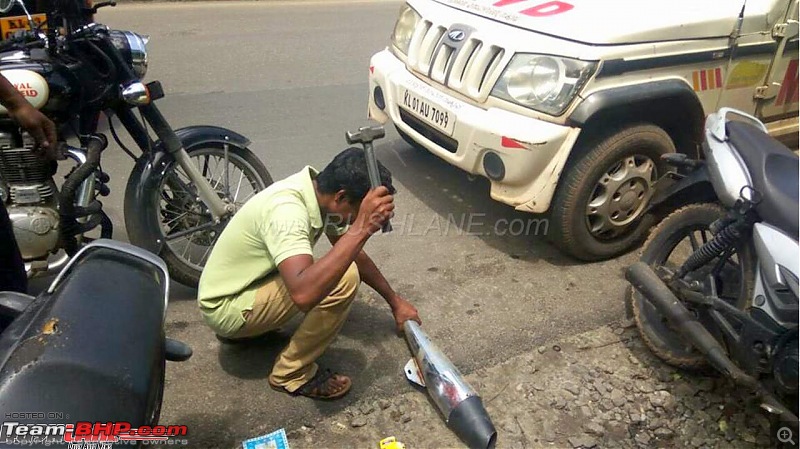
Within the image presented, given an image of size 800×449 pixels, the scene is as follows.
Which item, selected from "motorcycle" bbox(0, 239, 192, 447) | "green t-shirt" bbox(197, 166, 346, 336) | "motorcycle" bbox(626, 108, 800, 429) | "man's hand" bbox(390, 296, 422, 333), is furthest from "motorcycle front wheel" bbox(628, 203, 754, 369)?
"motorcycle" bbox(0, 239, 192, 447)

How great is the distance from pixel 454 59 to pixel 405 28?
674 millimetres

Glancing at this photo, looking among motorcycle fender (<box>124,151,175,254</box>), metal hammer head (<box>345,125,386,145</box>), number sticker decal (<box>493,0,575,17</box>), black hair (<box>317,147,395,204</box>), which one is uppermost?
number sticker decal (<box>493,0,575,17</box>)

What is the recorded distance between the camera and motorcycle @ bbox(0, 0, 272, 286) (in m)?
2.75

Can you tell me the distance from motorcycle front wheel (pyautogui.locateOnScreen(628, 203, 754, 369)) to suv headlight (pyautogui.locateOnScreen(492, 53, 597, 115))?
0.75 m

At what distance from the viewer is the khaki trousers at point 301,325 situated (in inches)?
99.3

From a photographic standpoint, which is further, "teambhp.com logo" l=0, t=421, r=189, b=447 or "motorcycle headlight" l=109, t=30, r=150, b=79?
"motorcycle headlight" l=109, t=30, r=150, b=79

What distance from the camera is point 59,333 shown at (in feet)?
4.04

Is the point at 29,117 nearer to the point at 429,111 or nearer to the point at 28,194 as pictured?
the point at 28,194

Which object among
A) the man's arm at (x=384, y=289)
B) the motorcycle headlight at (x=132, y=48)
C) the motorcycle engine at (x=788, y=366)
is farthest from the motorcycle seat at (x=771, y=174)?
the motorcycle headlight at (x=132, y=48)

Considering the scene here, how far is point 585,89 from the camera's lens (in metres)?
3.14

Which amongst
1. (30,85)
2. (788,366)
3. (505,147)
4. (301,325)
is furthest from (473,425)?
(30,85)

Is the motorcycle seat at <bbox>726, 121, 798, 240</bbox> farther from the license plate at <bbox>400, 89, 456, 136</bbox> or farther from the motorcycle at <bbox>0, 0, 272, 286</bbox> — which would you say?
the motorcycle at <bbox>0, 0, 272, 286</bbox>

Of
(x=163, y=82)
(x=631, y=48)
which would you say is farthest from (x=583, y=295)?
(x=163, y=82)

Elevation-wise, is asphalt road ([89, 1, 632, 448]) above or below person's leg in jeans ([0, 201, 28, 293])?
below
